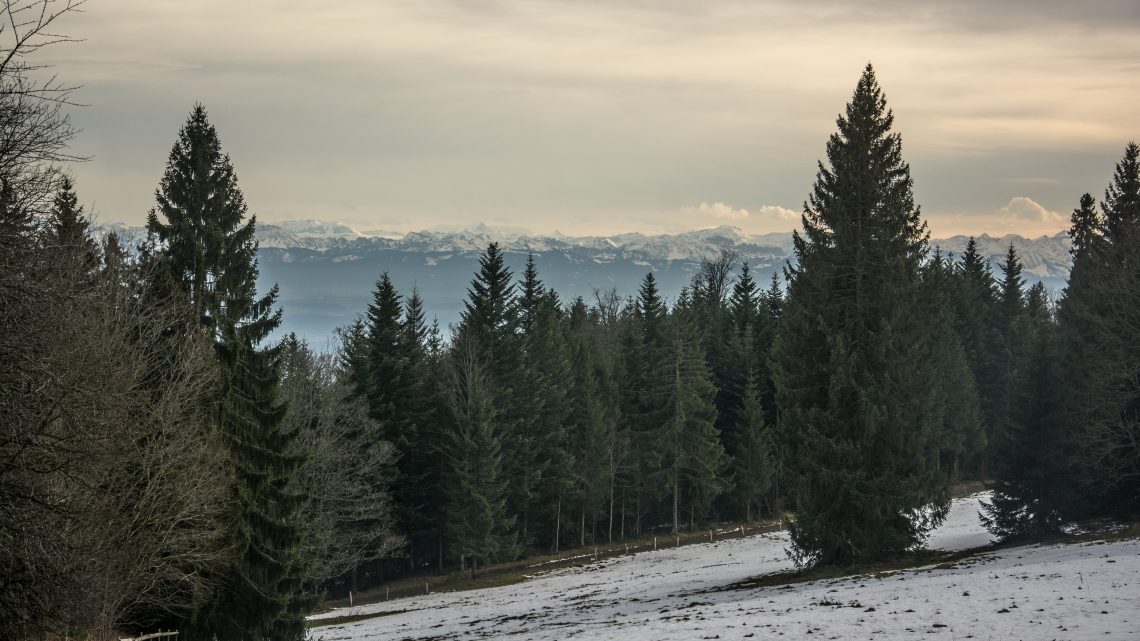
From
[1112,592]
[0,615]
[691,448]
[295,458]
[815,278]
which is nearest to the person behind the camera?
[0,615]

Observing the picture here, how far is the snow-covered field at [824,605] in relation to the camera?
18.6 m

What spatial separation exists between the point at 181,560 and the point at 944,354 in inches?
2385

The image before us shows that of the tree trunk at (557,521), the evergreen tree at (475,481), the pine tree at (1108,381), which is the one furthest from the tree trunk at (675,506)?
the pine tree at (1108,381)

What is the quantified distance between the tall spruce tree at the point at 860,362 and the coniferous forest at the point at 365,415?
0.10 meters

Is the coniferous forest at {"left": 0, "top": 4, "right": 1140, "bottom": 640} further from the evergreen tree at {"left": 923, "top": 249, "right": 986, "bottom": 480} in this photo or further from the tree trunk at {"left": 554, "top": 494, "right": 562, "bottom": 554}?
Answer: the evergreen tree at {"left": 923, "top": 249, "right": 986, "bottom": 480}

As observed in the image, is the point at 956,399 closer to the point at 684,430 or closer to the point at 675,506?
the point at 684,430

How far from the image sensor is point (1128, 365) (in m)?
32.1

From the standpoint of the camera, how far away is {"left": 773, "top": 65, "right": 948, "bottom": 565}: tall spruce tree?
2986 cm

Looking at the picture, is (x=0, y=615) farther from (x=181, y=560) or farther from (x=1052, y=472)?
(x=1052, y=472)

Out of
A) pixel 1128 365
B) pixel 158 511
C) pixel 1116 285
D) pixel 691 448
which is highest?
pixel 1116 285

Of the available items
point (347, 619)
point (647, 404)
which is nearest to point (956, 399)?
point (647, 404)

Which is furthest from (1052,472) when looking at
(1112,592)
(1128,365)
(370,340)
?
(370,340)

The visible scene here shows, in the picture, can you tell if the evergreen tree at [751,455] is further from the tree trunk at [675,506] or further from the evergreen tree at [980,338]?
the evergreen tree at [980,338]

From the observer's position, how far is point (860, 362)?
3036 cm
